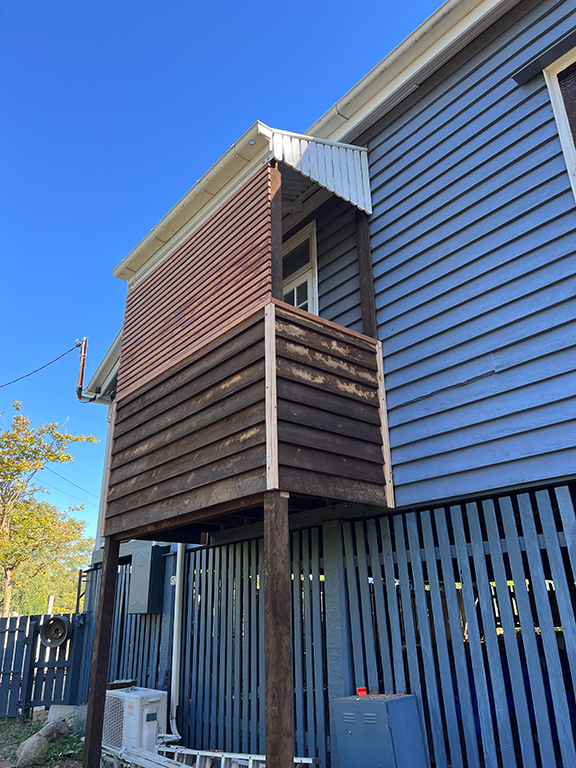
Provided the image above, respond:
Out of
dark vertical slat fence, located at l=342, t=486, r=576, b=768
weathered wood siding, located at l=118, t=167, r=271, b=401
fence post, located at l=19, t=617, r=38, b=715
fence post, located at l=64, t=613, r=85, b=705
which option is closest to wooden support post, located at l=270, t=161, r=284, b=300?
weathered wood siding, located at l=118, t=167, r=271, b=401

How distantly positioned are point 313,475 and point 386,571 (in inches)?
44.9

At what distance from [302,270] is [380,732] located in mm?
4404

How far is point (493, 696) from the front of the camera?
3.40 m

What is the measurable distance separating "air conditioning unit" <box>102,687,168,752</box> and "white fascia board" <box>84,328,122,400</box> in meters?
5.55

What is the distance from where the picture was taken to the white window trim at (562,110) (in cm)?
365

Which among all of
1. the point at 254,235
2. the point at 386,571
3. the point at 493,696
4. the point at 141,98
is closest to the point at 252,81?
the point at 141,98

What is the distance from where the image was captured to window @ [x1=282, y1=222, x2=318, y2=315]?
5.74m

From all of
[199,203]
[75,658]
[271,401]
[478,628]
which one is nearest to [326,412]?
[271,401]

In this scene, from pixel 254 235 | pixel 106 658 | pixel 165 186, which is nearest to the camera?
pixel 254 235

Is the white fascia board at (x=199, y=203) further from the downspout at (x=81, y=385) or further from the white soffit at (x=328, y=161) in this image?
the downspout at (x=81, y=385)

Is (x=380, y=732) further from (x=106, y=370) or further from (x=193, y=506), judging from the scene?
(x=106, y=370)

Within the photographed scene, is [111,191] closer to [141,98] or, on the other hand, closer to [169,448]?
Result: [141,98]

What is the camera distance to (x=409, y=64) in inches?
194

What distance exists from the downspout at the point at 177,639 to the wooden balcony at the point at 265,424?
1.88 m
